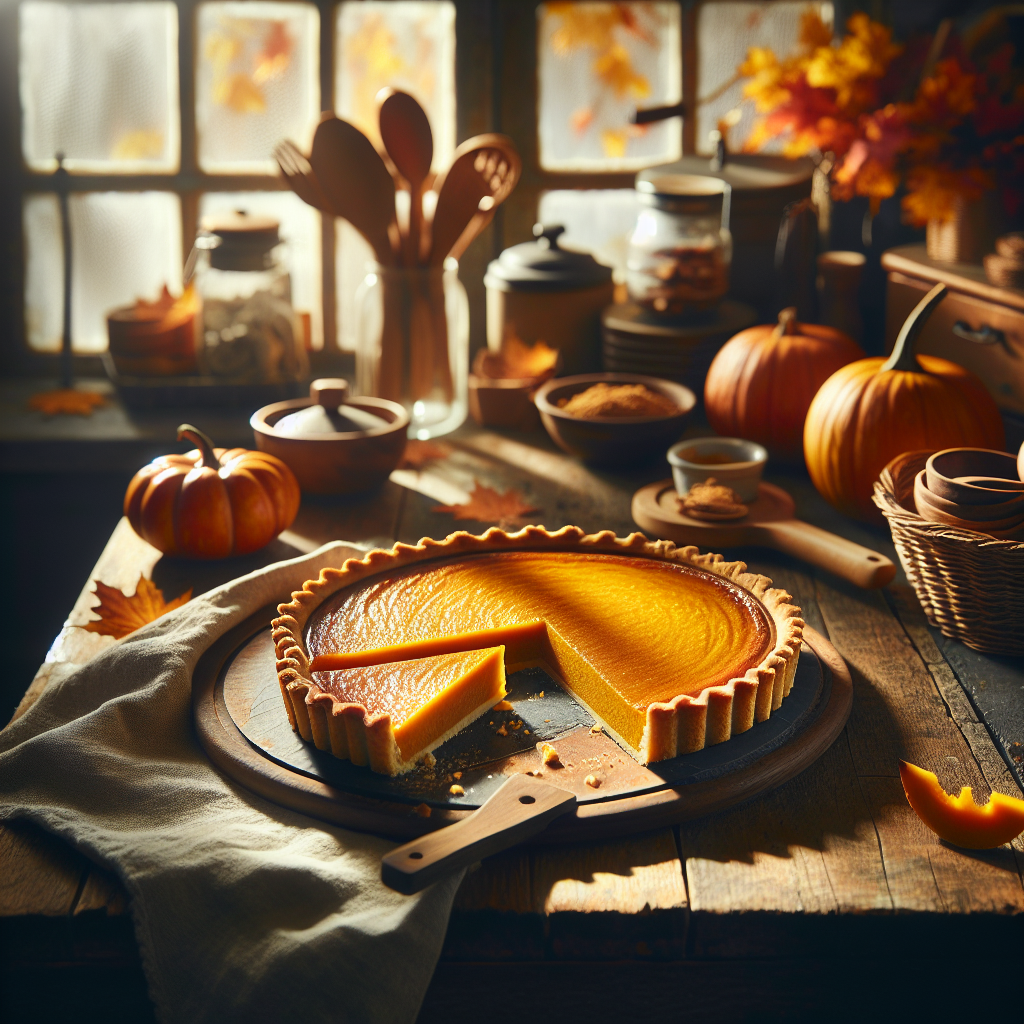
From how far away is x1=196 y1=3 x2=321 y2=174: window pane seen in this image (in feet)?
10.2

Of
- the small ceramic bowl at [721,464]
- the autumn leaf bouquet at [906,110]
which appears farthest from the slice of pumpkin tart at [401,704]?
the autumn leaf bouquet at [906,110]

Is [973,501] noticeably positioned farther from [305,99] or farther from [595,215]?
[305,99]

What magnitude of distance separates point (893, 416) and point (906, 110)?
2.82 ft

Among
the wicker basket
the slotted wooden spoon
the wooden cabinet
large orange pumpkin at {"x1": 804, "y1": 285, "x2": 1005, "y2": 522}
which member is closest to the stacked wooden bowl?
the wicker basket

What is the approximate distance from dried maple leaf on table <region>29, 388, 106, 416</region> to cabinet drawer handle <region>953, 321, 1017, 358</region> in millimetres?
2249

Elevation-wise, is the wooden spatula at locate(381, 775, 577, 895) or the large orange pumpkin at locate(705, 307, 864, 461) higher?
the large orange pumpkin at locate(705, 307, 864, 461)

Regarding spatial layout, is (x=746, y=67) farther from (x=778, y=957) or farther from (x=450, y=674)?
(x=778, y=957)

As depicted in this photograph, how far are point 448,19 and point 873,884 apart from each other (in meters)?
2.64

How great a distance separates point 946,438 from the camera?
223cm

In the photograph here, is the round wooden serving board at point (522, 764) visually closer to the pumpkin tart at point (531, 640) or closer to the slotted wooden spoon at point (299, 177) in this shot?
the pumpkin tart at point (531, 640)

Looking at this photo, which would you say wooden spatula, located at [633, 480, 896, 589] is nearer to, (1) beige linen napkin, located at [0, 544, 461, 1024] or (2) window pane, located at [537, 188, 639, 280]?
(1) beige linen napkin, located at [0, 544, 461, 1024]

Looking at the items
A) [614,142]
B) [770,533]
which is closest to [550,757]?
[770,533]

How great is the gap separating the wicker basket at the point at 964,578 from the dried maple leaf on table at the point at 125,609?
127 centimetres

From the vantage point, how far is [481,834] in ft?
4.28
